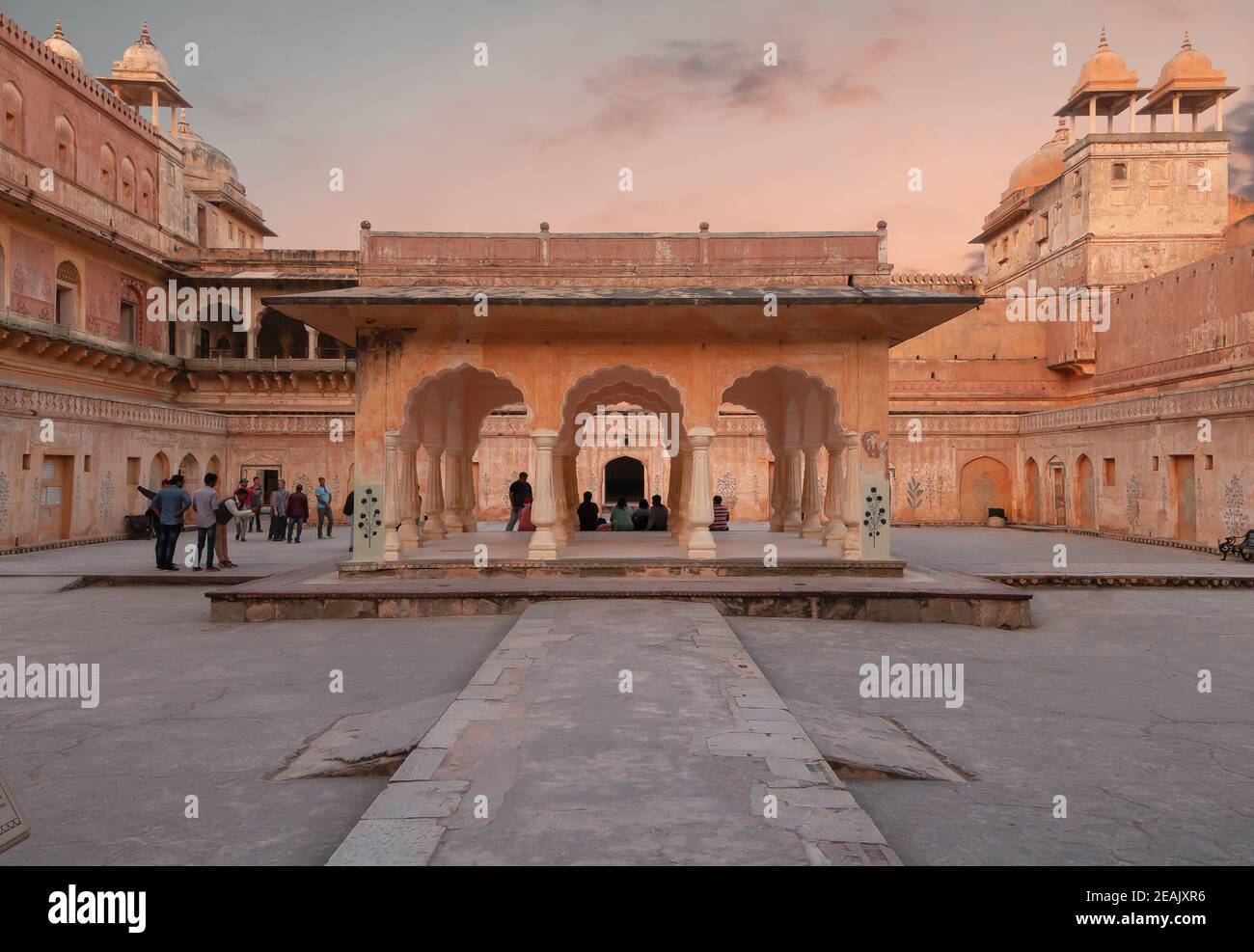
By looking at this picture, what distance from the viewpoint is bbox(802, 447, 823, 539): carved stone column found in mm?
15234

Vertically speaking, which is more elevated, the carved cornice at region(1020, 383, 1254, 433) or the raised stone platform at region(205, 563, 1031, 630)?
the carved cornice at region(1020, 383, 1254, 433)

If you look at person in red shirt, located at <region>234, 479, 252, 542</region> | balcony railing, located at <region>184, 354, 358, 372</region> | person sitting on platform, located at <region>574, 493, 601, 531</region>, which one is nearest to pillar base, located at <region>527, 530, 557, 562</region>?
person sitting on platform, located at <region>574, 493, 601, 531</region>

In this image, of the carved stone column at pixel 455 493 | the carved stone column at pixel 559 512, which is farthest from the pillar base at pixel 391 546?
the carved stone column at pixel 455 493

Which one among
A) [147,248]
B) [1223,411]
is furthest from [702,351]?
[147,248]

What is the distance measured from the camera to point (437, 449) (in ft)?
50.0

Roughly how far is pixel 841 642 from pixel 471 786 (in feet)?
17.5

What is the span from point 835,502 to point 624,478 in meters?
19.6

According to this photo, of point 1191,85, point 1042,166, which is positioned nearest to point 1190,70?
point 1191,85

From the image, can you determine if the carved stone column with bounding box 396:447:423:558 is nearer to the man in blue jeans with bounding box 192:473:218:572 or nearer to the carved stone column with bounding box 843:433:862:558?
the man in blue jeans with bounding box 192:473:218:572

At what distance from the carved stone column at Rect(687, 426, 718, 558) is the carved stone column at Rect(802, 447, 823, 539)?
3.99 m

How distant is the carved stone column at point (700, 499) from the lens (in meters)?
11.4

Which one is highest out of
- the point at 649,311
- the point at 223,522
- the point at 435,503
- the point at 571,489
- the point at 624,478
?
the point at 649,311

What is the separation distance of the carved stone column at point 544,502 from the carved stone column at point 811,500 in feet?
18.1

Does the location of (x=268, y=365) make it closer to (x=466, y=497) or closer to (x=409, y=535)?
(x=466, y=497)
